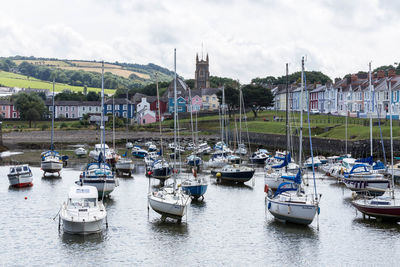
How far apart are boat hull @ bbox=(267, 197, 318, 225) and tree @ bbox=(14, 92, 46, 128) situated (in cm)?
11122

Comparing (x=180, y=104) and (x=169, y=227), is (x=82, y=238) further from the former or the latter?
(x=180, y=104)

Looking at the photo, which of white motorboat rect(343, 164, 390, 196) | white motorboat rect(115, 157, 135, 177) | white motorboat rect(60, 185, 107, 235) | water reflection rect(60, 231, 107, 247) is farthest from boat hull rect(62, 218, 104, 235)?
white motorboat rect(115, 157, 135, 177)

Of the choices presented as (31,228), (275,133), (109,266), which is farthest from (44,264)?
(275,133)

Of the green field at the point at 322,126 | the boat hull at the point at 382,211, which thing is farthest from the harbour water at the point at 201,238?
the green field at the point at 322,126

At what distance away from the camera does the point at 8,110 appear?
16462cm

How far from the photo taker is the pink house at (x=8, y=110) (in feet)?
538

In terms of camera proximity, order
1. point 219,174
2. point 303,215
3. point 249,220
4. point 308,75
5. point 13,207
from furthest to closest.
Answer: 1. point 308,75
2. point 219,174
3. point 13,207
4. point 249,220
5. point 303,215

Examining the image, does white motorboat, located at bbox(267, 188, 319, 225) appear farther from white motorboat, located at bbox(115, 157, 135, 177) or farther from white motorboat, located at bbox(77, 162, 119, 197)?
white motorboat, located at bbox(115, 157, 135, 177)

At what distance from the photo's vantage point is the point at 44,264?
28.1 metres

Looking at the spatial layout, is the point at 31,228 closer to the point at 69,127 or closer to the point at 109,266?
the point at 109,266

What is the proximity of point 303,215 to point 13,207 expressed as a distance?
2091cm

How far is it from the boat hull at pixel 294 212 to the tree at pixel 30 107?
11122cm

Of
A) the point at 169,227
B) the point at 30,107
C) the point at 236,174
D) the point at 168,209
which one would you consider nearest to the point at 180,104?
the point at 30,107

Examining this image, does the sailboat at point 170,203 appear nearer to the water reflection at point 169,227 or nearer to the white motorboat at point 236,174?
the water reflection at point 169,227
